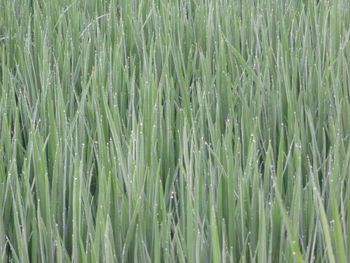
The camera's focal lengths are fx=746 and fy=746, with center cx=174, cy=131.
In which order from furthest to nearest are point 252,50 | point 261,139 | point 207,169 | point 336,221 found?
point 252,50 → point 261,139 → point 207,169 → point 336,221

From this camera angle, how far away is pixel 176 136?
4.27 ft

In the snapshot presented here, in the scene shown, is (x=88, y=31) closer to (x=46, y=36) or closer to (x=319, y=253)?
(x=46, y=36)

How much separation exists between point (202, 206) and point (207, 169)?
0.12m

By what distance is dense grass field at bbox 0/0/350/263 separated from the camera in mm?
978

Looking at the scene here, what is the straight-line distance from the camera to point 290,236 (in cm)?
85

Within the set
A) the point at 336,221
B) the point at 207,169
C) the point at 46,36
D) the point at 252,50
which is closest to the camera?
the point at 336,221

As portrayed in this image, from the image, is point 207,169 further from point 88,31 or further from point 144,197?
point 88,31

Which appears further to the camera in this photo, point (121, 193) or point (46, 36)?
point (46, 36)

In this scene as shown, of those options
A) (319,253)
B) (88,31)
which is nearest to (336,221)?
(319,253)

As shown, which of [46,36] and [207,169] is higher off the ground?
[46,36]

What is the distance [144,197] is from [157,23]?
0.88 meters

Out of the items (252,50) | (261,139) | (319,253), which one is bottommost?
(319,253)

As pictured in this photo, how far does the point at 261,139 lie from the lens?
4.32 feet

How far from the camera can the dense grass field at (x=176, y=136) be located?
3.21 feet
